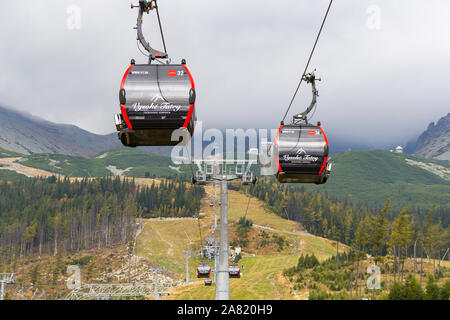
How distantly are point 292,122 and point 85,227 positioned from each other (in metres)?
145

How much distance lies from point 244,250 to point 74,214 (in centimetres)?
6107

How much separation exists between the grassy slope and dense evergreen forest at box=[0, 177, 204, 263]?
350 inches

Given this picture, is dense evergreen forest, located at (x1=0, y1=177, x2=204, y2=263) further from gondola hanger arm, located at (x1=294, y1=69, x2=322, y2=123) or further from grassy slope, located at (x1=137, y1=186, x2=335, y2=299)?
gondola hanger arm, located at (x1=294, y1=69, x2=322, y2=123)

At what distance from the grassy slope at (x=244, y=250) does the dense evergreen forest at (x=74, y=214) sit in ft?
29.2

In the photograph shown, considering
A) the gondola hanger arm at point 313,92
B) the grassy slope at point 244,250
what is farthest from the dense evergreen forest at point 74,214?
the gondola hanger arm at point 313,92

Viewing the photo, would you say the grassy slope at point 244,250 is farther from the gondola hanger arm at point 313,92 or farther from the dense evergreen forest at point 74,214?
the gondola hanger arm at point 313,92

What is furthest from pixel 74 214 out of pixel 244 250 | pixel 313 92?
pixel 313 92

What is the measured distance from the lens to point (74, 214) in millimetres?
156125

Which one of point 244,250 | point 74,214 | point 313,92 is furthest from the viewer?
point 74,214

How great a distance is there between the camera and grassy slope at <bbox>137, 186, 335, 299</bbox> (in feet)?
256

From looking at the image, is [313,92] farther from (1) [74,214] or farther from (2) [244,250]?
(1) [74,214]

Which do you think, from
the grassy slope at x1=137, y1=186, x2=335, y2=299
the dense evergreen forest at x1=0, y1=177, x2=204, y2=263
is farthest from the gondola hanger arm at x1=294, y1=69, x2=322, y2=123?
the dense evergreen forest at x1=0, y1=177, x2=204, y2=263

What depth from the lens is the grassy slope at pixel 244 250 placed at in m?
78.1

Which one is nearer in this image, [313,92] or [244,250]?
[313,92]
